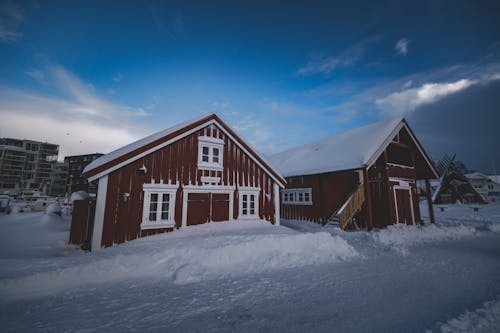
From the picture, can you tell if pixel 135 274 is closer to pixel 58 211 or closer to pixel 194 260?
pixel 194 260

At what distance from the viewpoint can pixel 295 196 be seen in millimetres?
18219

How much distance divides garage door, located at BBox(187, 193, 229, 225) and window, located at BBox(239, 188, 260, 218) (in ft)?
3.10

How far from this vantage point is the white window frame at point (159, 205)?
899 cm

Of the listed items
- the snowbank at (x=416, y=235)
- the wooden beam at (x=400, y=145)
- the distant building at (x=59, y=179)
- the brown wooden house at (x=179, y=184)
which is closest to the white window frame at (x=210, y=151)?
the brown wooden house at (x=179, y=184)

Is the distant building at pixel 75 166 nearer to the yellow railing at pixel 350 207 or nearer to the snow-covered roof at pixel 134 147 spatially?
the snow-covered roof at pixel 134 147

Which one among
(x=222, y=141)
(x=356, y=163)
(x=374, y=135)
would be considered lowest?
(x=356, y=163)

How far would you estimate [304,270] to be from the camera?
598 cm

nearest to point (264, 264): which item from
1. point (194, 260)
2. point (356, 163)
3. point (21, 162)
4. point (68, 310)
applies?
point (194, 260)

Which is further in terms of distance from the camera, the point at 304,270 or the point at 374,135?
the point at 374,135

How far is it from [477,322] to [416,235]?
10764mm

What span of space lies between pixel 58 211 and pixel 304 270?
56.5 ft

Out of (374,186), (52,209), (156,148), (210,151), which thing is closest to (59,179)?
(52,209)

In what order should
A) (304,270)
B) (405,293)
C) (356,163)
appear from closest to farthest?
(405,293) < (304,270) < (356,163)

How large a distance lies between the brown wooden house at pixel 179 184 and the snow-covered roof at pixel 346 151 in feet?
16.1
